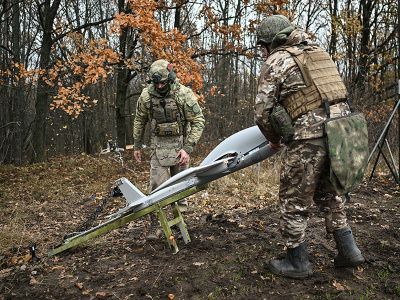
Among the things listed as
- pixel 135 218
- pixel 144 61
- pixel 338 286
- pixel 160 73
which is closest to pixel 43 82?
pixel 144 61

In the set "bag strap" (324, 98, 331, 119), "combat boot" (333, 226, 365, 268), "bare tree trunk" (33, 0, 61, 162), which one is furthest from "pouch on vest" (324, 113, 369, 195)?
"bare tree trunk" (33, 0, 61, 162)

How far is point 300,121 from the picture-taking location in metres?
2.85

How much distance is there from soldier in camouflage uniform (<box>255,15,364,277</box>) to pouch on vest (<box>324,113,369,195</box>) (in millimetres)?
100

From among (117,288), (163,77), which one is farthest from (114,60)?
(117,288)

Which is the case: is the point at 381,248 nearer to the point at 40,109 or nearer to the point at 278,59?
the point at 278,59

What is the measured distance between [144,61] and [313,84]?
1047 centimetres

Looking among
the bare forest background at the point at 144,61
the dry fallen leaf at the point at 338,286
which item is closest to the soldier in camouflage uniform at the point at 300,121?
the dry fallen leaf at the point at 338,286

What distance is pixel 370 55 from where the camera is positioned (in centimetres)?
1413

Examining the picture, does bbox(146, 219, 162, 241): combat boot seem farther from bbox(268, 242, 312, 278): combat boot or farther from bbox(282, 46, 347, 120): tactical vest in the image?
bbox(282, 46, 347, 120): tactical vest

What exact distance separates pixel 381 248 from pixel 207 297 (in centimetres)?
222

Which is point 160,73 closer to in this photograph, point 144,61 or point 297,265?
point 297,265

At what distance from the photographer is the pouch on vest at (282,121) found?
283cm

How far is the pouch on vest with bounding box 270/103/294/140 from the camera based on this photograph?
283cm

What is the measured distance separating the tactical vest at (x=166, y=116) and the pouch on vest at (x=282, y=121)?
194 cm
